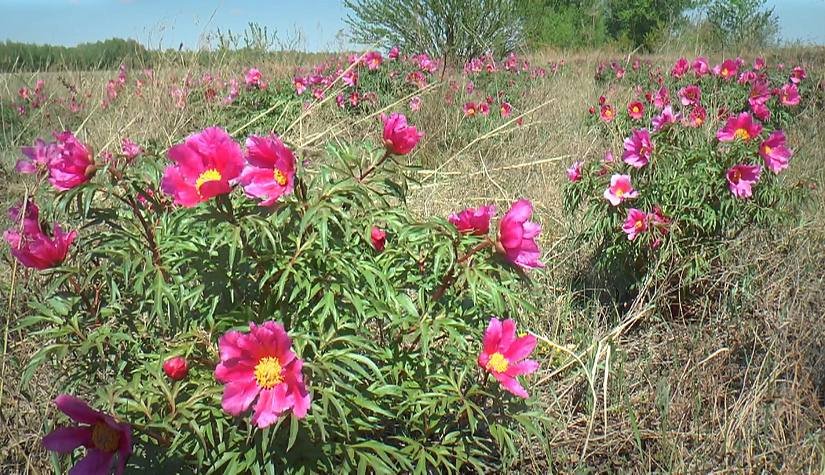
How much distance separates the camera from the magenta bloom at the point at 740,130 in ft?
8.84

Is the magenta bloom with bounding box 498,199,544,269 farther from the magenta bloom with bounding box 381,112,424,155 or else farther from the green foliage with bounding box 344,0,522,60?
the green foliage with bounding box 344,0,522,60

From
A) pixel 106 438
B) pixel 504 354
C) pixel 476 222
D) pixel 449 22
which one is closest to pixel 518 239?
pixel 476 222

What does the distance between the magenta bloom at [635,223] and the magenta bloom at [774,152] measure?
Answer: 0.50m

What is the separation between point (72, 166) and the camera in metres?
1.31

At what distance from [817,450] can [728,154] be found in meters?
1.21

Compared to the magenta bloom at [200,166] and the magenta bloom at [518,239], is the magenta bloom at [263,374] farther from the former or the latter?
the magenta bloom at [518,239]

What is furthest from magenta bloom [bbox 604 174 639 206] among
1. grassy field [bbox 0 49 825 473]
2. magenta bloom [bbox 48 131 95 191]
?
magenta bloom [bbox 48 131 95 191]

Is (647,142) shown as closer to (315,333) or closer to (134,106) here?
(315,333)

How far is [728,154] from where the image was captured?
8.68ft

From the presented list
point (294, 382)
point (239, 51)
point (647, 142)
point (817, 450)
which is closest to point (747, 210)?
point (647, 142)

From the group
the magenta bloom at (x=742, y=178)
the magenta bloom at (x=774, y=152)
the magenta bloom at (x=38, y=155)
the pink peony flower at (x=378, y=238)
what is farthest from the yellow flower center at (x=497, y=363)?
the magenta bloom at (x=774, y=152)

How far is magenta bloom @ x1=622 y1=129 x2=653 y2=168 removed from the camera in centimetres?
272

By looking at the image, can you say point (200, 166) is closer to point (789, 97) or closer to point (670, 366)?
point (670, 366)

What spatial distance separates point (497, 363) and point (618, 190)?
1436 millimetres
